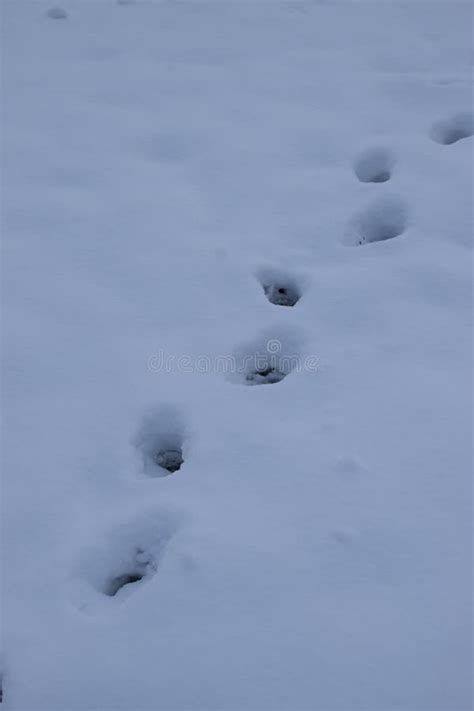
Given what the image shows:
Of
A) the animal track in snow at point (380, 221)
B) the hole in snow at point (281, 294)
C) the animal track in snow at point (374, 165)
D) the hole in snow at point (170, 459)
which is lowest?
the hole in snow at point (170, 459)

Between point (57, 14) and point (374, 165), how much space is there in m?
2.26

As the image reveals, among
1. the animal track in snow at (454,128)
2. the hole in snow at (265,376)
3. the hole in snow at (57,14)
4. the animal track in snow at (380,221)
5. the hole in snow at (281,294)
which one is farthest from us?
the hole in snow at (57,14)

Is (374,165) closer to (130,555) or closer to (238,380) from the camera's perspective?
(238,380)

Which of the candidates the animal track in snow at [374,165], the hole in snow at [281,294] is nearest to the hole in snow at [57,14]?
the animal track in snow at [374,165]

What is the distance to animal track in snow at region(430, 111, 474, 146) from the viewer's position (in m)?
3.16

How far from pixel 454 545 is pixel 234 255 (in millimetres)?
1299

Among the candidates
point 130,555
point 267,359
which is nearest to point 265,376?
point 267,359

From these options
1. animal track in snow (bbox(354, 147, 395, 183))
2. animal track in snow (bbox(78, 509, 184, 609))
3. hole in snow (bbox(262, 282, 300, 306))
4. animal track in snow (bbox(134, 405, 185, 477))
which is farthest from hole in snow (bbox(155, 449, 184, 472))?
animal track in snow (bbox(354, 147, 395, 183))

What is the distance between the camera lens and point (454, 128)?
3182mm

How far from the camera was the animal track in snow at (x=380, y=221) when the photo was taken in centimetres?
268

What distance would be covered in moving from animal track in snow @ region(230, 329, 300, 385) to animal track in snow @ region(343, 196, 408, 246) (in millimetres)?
644

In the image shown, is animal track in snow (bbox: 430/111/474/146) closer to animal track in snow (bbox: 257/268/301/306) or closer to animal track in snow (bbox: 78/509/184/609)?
animal track in snow (bbox: 257/268/301/306)

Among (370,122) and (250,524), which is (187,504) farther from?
(370,122)

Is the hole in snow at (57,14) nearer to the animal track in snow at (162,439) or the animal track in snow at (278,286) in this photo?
the animal track in snow at (278,286)
